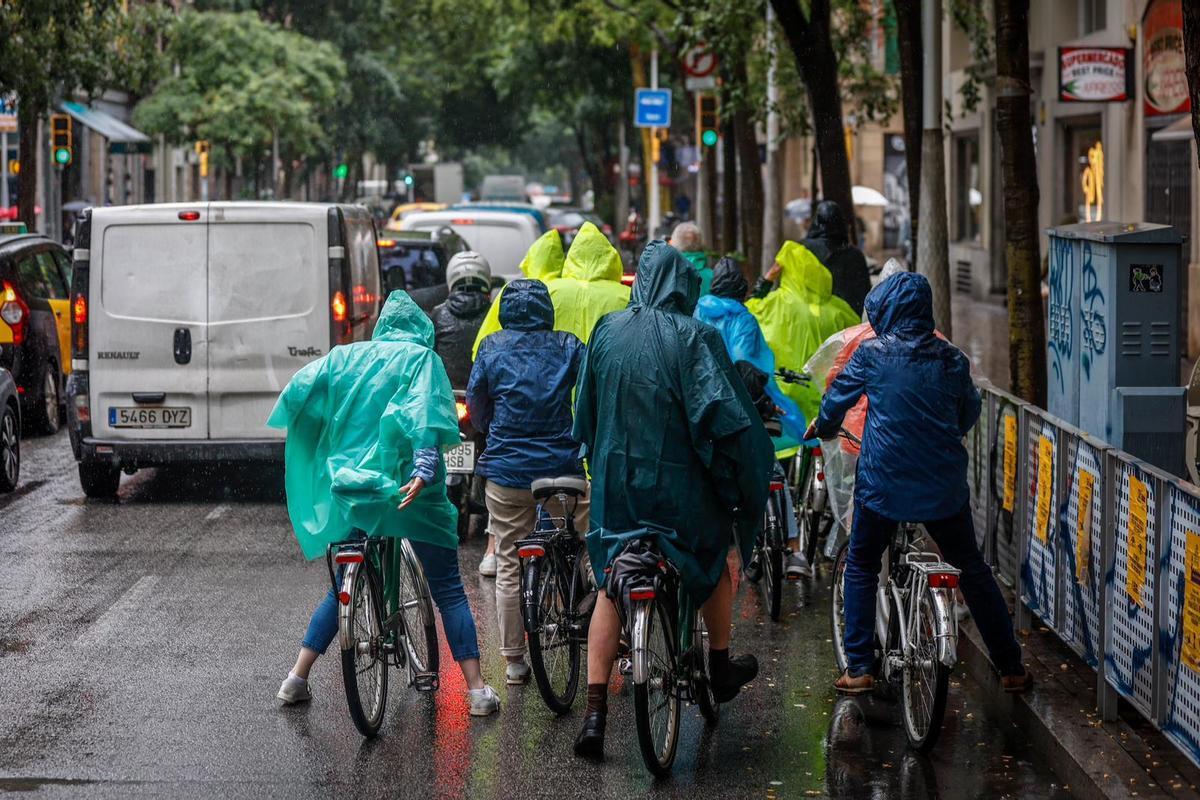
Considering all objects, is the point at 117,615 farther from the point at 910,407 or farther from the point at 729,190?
the point at 729,190

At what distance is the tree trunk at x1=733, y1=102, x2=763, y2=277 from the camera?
86.8 ft

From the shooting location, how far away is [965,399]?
7066 millimetres

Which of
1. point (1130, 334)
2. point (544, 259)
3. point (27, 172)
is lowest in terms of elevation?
point (1130, 334)

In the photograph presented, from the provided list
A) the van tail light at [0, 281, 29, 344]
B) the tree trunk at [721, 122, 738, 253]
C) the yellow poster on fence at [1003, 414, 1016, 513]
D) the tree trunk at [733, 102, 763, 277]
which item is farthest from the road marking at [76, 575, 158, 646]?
the tree trunk at [721, 122, 738, 253]

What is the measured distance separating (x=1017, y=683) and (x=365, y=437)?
8.64ft

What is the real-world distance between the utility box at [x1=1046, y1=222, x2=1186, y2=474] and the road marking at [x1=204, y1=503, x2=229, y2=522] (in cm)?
600

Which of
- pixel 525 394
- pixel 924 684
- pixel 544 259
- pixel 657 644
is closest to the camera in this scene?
pixel 657 644

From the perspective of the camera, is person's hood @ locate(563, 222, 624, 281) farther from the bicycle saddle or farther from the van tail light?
the van tail light

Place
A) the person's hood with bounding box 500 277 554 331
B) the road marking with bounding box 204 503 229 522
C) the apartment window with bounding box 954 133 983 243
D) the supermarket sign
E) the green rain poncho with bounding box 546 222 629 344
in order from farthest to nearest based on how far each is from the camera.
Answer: the apartment window with bounding box 954 133 983 243, the supermarket sign, the road marking with bounding box 204 503 229 522, the green rain poncho with bounding box 546 222 629 344, the person's hood with bounding box 500 277 554 331

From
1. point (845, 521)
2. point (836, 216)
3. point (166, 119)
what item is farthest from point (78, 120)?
point (845, 521)

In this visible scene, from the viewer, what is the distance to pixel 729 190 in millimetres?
30125

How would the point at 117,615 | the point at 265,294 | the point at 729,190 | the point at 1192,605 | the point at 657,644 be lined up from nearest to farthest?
1. the point at 1192,605
2. the point at 657,644
3. the point at 117,615
4. the point at 265,294
5. the point at 729,190

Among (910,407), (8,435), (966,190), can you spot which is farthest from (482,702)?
(966,190)

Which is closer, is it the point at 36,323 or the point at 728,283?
the point at 728,283
